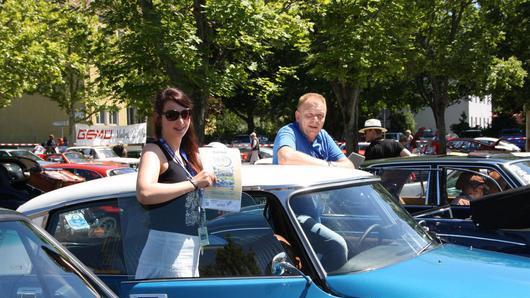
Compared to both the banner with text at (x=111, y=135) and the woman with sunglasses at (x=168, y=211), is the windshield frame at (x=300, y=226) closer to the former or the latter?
the woman with sunglasses at (x=168, y=211)

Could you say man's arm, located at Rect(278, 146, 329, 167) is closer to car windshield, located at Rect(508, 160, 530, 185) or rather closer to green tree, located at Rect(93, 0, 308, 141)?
car windshield, located at Rect(508, 160, 530, 185)

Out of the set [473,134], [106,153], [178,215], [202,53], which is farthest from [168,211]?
[473,134]

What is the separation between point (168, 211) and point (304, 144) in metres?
2.03

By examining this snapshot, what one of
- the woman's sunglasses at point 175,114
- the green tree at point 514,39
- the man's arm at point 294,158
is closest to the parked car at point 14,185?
the man's arm at point 294,158

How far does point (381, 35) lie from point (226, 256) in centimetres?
1373

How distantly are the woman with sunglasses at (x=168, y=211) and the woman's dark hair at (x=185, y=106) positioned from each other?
17cm

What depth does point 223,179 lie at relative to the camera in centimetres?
312

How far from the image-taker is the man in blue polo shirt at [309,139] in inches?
189

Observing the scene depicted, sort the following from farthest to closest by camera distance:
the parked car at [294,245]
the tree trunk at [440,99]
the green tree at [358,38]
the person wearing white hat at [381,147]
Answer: the tree trunk at [440,99], the green tree at [358,38], the person wearing white hat at [381,147], the parked car at [294,245]

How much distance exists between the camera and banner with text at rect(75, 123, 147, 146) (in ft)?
90.9

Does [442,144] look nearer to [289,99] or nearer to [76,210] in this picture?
[289,99]

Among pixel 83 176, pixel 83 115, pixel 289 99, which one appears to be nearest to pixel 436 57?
pixel 83 176

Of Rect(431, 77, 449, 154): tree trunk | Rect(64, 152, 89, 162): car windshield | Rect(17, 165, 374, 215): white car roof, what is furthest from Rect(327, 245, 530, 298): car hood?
Rect(431, 77, 449, 154): tree trunk

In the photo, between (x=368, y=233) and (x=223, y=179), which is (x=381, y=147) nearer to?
(x=368, y=233)
